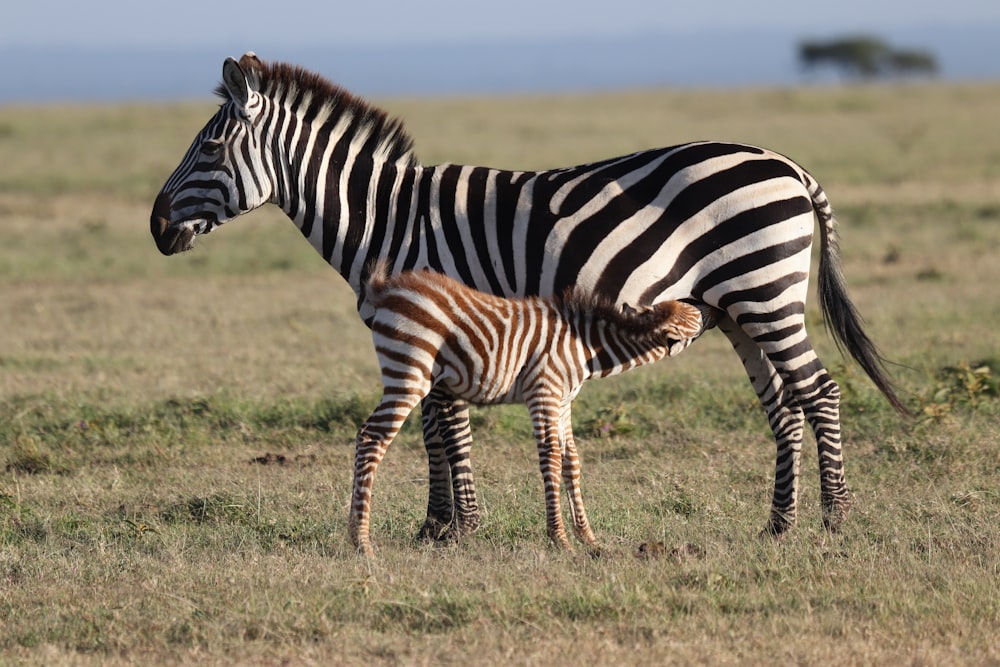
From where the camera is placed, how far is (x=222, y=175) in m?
6.36

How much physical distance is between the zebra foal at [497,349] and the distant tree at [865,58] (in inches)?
2822

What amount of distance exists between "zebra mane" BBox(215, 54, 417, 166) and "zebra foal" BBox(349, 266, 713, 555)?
0.92m

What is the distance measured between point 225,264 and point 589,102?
98.5 ft

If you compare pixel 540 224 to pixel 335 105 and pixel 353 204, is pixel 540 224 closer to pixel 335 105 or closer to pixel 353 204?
pixel 353 204

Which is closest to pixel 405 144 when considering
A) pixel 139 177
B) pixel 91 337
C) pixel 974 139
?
pixel 91 337

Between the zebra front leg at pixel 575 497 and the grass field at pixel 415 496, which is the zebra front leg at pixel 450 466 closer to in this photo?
the grass field at pixel 415 496

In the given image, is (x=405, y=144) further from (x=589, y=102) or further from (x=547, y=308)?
(x=589, y=102)

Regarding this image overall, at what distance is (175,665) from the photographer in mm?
4516

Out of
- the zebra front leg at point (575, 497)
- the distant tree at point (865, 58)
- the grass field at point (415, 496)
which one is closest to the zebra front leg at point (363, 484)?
the grass field at point (415, 496)

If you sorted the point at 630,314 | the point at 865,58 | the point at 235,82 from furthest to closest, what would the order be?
the point at 865,58 < the point at 235,82 < the point at 630,314

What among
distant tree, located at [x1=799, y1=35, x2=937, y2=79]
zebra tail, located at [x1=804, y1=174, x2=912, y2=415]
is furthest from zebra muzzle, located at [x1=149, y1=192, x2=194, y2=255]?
distant tree, located at [x1=799, y1=35, x2=937, y2=79]

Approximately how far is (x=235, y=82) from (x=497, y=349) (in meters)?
1.90

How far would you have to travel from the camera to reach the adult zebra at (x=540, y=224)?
6.05m

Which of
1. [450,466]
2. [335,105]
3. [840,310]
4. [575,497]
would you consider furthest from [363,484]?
[840,310]
